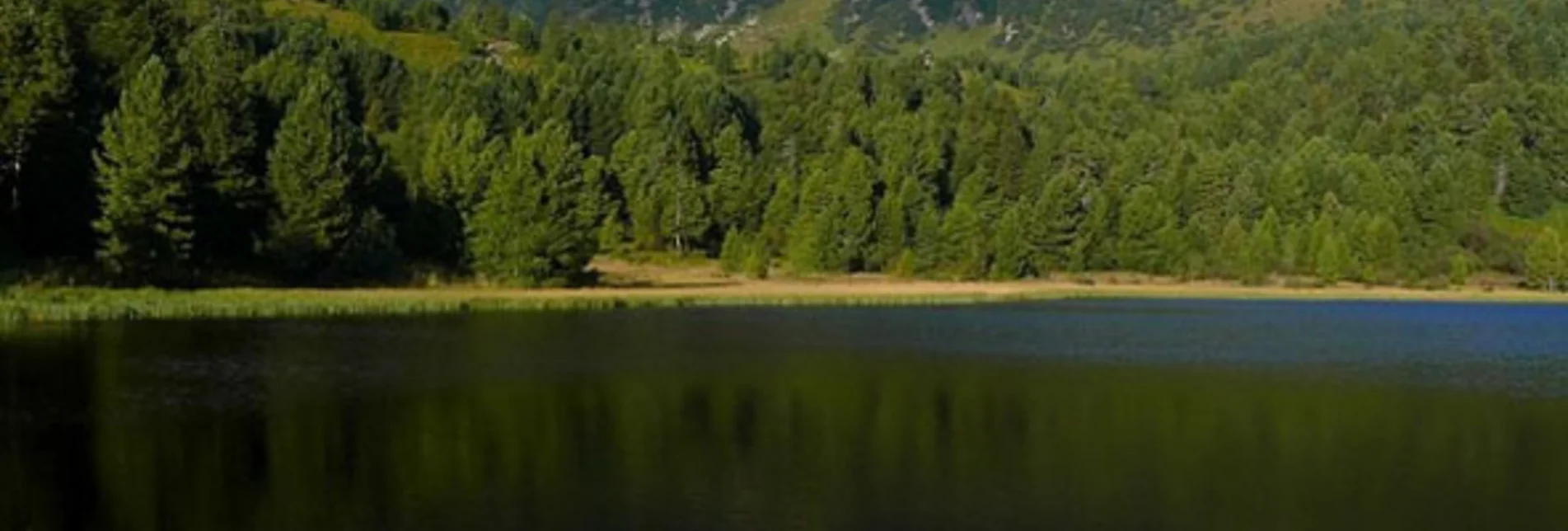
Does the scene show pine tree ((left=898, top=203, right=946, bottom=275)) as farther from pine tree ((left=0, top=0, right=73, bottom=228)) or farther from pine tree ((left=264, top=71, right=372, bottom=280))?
pine tree ((left=0, top=0, right=73, bottom=228))

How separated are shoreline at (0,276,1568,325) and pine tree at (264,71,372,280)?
3.47m

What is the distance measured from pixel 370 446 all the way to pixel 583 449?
5.49 meters

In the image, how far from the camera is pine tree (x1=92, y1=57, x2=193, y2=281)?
8794cm

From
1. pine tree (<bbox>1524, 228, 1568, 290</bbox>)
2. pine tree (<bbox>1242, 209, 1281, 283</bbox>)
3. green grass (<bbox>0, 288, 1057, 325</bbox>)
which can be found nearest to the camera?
green grass (<bbox>0, 288, 1057, 325</bbox>)

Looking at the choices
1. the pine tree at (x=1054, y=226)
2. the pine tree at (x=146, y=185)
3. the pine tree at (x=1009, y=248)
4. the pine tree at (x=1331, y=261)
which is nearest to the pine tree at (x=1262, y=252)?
the pine tree at (x=1331, y=261)

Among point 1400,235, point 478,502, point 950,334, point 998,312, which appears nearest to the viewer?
point 478,502

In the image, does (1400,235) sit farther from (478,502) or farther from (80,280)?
(478,502)

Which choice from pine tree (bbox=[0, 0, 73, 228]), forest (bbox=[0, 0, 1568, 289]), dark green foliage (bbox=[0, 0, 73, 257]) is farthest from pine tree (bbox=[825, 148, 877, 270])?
dark green foliage (bbox=[0, 0, 73, 257])

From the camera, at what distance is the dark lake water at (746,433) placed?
3212cm

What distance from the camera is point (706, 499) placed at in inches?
1292

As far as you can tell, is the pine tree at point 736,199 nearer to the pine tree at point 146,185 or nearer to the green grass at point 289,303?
the green grass at point 289,303

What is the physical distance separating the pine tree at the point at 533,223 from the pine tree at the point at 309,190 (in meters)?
13.6

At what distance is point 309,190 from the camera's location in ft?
329

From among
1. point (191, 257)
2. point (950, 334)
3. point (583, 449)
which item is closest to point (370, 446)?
point (583, 449)
